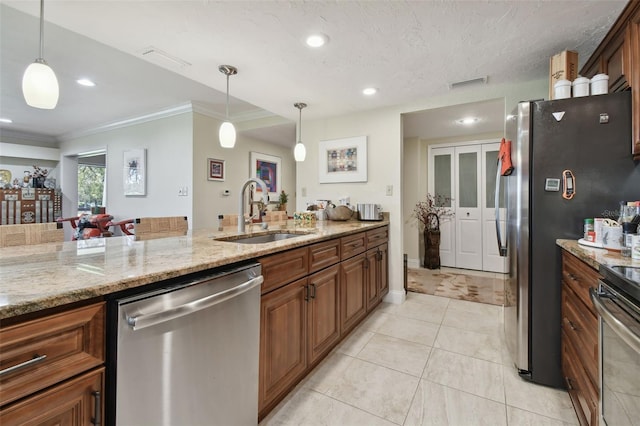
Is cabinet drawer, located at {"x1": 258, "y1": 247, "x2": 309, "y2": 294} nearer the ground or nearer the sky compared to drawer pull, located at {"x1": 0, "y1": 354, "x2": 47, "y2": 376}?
nearer the sky

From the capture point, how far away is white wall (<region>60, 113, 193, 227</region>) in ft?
13.4

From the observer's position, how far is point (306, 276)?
65.6 inches

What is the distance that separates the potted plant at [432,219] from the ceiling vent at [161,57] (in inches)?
156

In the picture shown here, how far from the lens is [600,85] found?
168 cm

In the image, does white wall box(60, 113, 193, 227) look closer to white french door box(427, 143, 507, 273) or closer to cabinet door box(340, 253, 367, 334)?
cabinet door box(340, 253, 367, 334)

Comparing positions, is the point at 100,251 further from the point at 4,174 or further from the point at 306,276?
the point at 4,174

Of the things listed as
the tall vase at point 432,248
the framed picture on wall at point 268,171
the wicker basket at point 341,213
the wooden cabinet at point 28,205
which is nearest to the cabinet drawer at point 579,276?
the wicker basket at point 341,213

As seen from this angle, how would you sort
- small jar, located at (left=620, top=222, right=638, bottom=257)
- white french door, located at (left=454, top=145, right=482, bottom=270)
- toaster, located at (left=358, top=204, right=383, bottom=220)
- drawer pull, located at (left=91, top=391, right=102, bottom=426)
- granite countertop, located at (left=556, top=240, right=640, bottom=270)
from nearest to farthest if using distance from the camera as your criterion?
drawer pull, located at (left=91, top=391, right=102, bottom=426), granite countertop, located at (left=556, top=240, right=640, bottom=270), small jar, located at (left=620, top=222, right=638, bottom=257), toaster, located at (left=358, top=204, right=383, bottom=220), white french door, located at (left=454, top=145, right=482, bottom=270)

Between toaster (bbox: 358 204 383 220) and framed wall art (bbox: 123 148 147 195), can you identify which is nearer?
toaster (bbox: 358 204 383 220)

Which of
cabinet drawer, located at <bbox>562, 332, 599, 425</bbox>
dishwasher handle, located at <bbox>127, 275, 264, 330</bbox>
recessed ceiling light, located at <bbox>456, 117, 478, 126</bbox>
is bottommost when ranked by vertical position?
cabinet drawer, located at <bbox>562, 332, 599, 425</bbox>

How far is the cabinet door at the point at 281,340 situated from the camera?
1.35 meters

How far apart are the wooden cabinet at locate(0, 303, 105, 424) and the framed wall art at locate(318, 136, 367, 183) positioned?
2996 mm

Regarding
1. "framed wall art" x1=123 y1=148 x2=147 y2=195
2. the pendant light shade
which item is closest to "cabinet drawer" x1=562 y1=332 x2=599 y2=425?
the pendant light shade

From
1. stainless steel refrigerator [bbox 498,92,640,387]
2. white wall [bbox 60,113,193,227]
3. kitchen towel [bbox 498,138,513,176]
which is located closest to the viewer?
stainless steel refrigerator [bbox 498,92,640,387]
